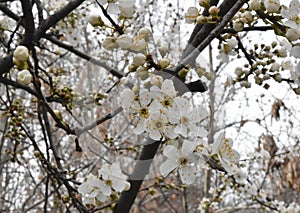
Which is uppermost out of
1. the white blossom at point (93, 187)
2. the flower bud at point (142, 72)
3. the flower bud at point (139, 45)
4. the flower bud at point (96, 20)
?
the flower bud at point (96, 20)

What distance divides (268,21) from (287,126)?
465cm

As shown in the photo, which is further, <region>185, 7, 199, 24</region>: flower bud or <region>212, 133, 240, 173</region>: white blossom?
<region>212, 133, 240, 173</region>: white blossom

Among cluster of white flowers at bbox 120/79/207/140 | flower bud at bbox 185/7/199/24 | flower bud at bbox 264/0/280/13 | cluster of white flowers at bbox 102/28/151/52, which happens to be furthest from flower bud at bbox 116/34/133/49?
flower bud at bbox 264/0/280/13

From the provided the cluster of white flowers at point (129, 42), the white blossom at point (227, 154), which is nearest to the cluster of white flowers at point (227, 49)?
the white blossom at point (227, 154)

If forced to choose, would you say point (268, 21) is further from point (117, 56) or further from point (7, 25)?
point (117, 56)

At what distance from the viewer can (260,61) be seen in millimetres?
1279

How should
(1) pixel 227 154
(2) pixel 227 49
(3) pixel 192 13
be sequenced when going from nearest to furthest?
1. (3) pixel 192 13
2. (1) pixel 227 154
3. (2) pixel 227 49

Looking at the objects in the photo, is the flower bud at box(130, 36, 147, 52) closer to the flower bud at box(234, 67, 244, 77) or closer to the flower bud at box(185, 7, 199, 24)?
the flower bud at box(185, 7, 199, 24)

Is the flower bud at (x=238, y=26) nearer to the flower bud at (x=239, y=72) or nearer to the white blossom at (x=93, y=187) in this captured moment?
the flower bud at (x=239, y=72)

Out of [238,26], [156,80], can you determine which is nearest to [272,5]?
[238,26]

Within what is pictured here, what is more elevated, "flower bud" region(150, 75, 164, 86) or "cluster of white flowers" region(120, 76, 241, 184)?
"flower bud" region(150, 75, 164, 86)

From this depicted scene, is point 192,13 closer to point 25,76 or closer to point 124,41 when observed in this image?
point 124,41

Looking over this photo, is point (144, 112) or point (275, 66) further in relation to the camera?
point (275, 66)

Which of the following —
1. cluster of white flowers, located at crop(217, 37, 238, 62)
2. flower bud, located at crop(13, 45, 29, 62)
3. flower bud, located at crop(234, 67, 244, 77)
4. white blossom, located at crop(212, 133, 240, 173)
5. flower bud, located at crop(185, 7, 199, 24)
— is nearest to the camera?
flower bud, located at crop(13, 45, 29, 62)
